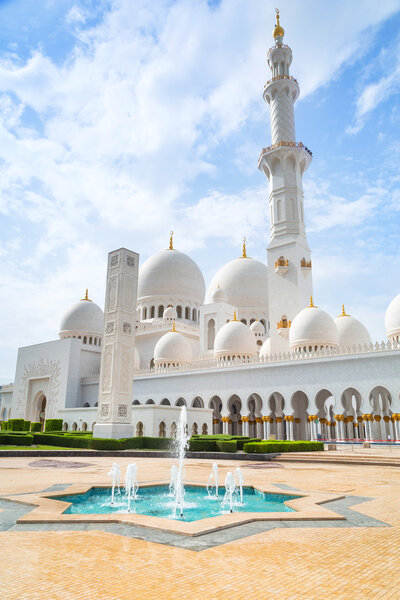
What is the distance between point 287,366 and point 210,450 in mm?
9005

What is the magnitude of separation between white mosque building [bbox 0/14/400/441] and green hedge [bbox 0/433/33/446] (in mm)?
3847

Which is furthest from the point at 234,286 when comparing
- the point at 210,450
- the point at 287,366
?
the point at 210,450

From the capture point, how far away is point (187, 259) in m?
39.9

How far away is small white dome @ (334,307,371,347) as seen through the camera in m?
27.1

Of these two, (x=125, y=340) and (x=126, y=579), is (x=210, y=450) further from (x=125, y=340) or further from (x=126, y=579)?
(x=126, y=579)

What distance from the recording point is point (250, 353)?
27766mm

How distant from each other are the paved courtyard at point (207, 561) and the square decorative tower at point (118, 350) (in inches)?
529

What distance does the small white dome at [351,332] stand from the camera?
89.0 feet

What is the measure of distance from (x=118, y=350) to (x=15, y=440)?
526 centimetres

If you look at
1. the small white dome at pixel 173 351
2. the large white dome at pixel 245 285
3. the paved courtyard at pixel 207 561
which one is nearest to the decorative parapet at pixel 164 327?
the large white dome at pixel 245 285

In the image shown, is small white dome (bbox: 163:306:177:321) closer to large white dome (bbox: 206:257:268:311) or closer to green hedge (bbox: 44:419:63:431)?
large white dome (bbox: 206:257:268:311)

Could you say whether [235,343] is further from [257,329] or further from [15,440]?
[15,440]

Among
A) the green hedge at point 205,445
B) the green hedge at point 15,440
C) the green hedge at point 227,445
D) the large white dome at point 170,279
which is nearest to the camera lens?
the green hedge at point 227,445

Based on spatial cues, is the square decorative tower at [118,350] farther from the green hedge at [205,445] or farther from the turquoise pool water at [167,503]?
the turquoise pool water at [167,503]
